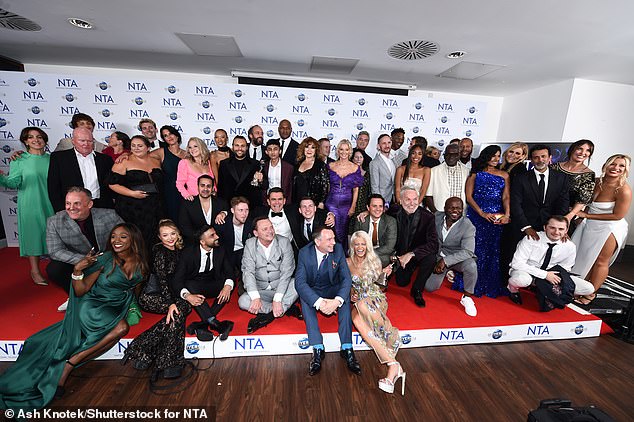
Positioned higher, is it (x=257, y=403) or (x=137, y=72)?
(x=137, y=72)

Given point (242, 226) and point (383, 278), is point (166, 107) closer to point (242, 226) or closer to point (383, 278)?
point (242, 226)

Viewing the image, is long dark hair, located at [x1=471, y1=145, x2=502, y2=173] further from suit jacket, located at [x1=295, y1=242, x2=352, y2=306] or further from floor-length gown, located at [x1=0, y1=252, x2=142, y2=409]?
floor-length gown, located at [x1=0, y1=252, x2=142, y2=409]

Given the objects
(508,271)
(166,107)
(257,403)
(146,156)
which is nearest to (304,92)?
(166,107)

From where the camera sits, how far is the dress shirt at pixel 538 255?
331 centimetres

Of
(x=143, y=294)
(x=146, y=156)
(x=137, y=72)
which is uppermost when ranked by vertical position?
(x=137, y=72)

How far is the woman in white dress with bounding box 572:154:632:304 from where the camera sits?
3.36 metres

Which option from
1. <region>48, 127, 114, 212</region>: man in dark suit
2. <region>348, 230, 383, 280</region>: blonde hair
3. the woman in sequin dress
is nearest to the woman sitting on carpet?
<region>48, 127, 114, 212</region>: man in dark suit

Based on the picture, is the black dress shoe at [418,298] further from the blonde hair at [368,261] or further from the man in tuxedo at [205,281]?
the man in tuxedo at [205,281]

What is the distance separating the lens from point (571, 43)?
3973 millimetres

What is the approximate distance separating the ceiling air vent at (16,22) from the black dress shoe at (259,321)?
4725 millimetres

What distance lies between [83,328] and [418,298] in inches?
126

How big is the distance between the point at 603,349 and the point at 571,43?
387 cm

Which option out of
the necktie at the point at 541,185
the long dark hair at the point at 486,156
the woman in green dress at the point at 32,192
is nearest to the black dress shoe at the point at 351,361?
Result: the long dark hair at the point at 486,156

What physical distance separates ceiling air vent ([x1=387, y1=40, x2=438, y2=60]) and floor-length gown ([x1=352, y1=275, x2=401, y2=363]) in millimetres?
3426
